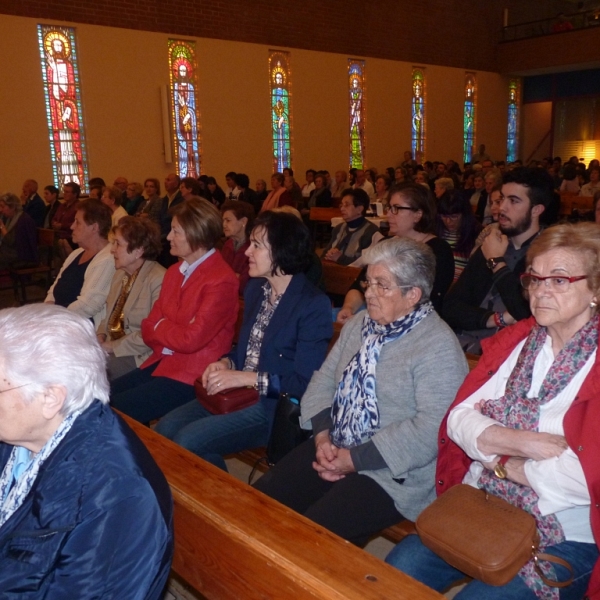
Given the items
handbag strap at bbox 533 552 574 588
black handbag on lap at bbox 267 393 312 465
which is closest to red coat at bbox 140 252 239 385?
black handbag on lap at bbox 267 393 312 465

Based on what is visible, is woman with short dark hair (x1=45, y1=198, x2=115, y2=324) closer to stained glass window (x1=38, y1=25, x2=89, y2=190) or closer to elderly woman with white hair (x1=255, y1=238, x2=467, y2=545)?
elderly woman with white hair (x1=255, y1=238, x2=467, y2=545)

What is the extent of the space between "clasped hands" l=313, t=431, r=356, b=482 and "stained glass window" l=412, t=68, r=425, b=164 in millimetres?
15381

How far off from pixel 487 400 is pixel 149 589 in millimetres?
1097

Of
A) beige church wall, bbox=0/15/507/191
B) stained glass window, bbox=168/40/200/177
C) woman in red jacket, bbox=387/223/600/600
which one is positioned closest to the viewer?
woman in red jacket, bbox=387/223/600/600

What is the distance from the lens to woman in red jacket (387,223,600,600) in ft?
5.30


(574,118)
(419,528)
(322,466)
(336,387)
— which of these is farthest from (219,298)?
(574,118)

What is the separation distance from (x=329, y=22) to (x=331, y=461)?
44.8 ft

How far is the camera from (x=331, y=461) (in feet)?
6.94

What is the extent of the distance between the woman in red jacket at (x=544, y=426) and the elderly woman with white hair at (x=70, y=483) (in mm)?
856

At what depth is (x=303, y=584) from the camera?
136cm

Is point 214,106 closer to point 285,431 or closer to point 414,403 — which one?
point 285,431

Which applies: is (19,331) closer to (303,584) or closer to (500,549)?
Answer: (303,584)

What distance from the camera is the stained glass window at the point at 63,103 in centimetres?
1046

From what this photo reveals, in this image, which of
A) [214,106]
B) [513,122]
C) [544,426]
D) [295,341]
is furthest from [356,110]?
[544,426]
